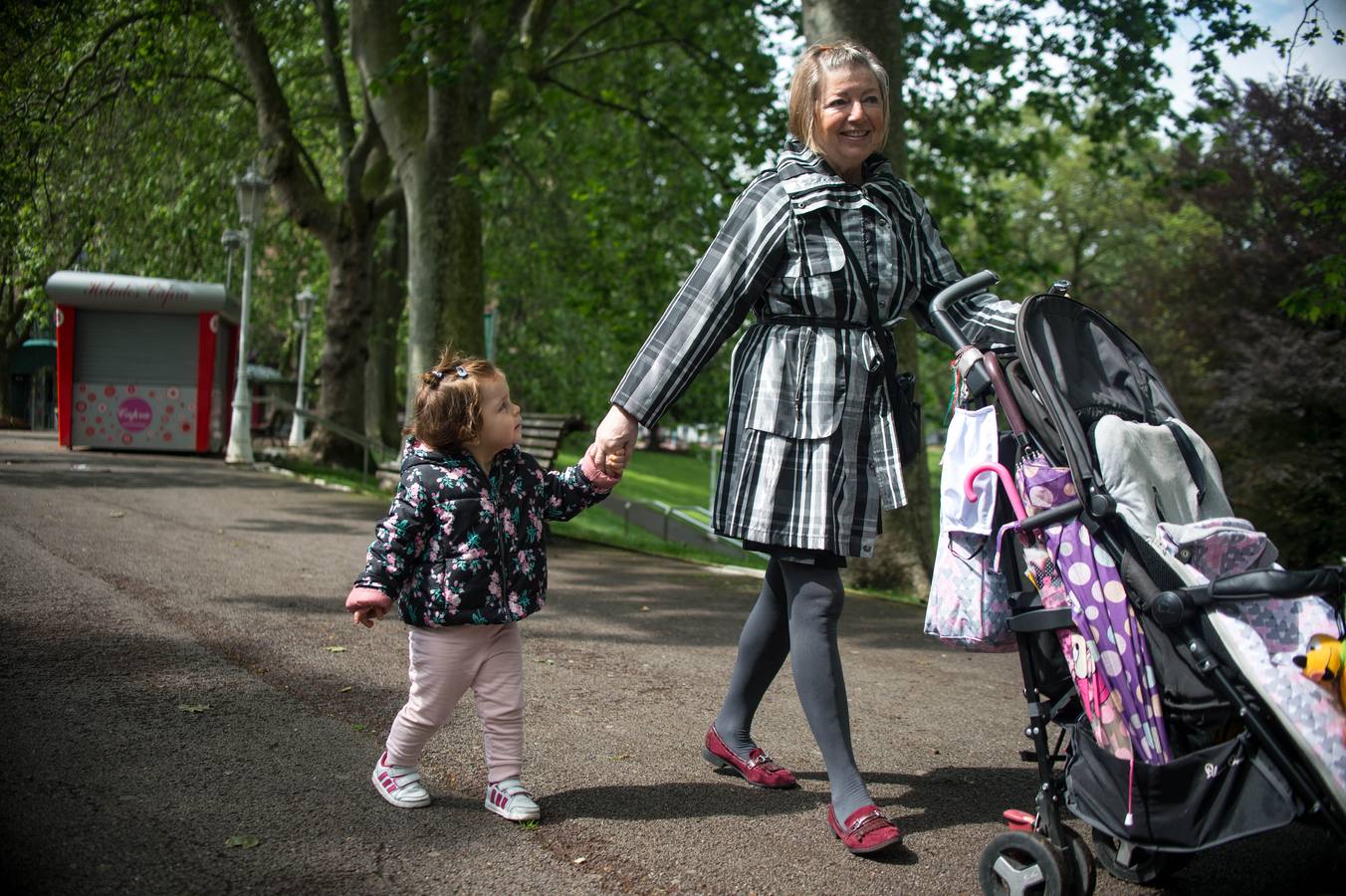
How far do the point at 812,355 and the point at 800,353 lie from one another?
0.04 metres

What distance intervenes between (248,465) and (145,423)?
268 centimetres

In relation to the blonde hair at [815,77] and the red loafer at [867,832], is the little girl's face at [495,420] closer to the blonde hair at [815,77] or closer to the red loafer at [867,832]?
A: the blonde hair at [815,77]

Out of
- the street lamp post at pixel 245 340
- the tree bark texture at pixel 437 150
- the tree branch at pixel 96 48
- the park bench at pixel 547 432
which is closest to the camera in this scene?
the park bench at pixel 547 432

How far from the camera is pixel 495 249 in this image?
968 inches

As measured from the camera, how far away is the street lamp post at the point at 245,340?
1753cm

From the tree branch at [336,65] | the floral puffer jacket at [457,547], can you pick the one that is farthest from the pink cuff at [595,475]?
the tree branch at [336,65]

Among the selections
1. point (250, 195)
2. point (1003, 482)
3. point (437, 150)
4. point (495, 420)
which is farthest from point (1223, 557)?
point (250, 195)

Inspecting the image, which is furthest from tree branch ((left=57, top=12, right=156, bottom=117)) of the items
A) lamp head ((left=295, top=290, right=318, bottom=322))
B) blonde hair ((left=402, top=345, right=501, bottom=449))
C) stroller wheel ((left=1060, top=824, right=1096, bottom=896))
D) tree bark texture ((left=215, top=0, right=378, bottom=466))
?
lamp head ((left=295, top=290, right=318, bottom=322))

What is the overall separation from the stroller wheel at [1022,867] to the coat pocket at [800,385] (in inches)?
47.5

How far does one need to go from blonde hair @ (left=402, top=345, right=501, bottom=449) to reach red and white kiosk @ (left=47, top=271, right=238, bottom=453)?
1666cm

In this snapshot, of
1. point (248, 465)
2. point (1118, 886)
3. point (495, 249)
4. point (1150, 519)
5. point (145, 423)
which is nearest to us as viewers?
point (1150, 519)

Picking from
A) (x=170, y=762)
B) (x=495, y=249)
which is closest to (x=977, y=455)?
(x=170, y=762)

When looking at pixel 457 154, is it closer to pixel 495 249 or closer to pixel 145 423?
pixel 145 423

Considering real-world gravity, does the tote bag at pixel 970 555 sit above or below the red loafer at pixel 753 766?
above
